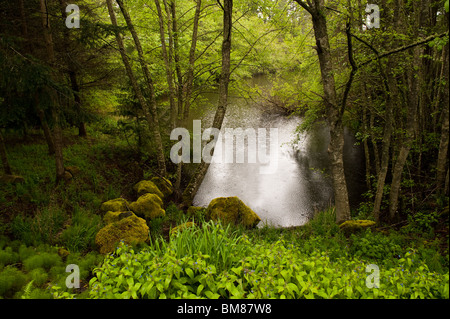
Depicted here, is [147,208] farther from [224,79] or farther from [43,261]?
[224,79]

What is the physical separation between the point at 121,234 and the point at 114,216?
39.9 inches

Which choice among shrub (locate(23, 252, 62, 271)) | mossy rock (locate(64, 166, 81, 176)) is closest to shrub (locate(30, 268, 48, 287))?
shrub (locate(23, 252, 62, 271))

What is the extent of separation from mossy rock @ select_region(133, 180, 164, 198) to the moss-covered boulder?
193cm

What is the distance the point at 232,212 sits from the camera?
6.59 m

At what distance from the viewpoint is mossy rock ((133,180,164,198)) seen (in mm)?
7593

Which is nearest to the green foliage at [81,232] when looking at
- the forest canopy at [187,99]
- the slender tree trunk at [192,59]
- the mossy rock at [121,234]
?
the forest canopy at [187,99]

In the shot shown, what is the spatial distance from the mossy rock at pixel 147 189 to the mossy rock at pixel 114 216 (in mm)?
1780

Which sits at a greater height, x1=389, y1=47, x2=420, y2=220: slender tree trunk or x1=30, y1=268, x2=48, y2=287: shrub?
x1=389, y1=47, x2=420, y2=220: slender tree trunk

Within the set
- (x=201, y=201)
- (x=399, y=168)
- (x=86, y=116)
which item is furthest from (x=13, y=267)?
(x=399, y=168)

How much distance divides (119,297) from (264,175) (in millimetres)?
9014

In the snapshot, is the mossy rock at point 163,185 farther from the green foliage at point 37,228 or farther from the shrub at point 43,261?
the shrub at point 43,261

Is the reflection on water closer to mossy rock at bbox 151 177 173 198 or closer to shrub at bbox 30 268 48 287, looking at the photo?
mossy rock at bbox 151 177 173 198

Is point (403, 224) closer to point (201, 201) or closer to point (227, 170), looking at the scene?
point (201, 201)

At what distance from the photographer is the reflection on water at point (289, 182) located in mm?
8305
